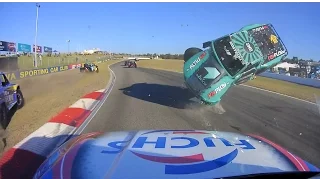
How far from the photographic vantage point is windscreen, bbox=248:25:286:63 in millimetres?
12039

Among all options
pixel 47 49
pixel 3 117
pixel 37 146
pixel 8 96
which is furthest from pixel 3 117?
pixel 47 49

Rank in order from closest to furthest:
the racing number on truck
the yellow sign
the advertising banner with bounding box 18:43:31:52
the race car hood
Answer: the race car hood, the racing number on truck, the yellow sign, the advertising banner with bounding box 18:43:31:52

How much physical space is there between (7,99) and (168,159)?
9.57 meters

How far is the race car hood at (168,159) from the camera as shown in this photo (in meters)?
2.34

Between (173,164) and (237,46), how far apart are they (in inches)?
380

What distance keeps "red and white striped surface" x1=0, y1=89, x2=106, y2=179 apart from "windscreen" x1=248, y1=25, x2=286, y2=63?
632 cm

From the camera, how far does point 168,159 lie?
2617 mm

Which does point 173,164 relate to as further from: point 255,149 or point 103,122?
point 103,122

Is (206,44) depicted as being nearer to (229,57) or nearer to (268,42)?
(229,57)

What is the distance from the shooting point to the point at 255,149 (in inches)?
127

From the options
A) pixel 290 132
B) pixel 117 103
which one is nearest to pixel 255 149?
pixel 290 132

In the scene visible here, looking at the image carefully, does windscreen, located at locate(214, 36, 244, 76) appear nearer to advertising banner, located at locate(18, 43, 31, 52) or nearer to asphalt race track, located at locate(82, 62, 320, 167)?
asphalt race track, located at locate(82, 62, 320, 167)

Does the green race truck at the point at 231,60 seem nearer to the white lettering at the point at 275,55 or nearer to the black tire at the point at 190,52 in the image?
the white lettering at the point at 275,55

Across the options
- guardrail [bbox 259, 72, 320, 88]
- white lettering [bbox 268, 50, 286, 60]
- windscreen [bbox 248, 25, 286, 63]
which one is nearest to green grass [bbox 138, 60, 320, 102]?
guardrail [bbox 259, 72, 320, 88]
